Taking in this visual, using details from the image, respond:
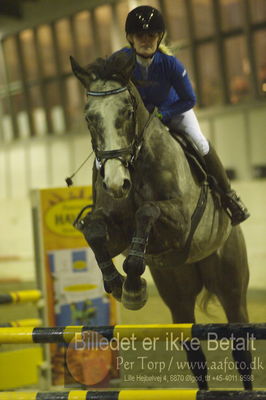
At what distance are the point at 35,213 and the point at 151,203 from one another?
179cm

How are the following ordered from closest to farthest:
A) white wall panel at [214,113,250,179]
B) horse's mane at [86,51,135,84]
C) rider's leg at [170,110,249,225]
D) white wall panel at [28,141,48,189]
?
horse's mane at [86,51,135,84], rider's leg at [170,110,249,225], white wall panel at [214,113,250,179], white wall panel at [28,141,48,189]

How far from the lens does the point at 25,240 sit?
9945mm

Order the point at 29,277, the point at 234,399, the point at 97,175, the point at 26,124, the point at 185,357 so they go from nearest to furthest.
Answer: the point at 234,399
the point at 97,175
the point at 185,357
the point at 29,277
the point at 26,124

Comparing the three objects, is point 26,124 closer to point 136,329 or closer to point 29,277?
point 29,277

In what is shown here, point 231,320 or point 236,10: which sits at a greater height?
point 236,10

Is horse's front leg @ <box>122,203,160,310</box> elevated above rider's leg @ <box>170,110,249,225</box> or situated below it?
below

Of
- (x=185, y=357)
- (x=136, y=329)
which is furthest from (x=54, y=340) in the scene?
(x=185, y=357)

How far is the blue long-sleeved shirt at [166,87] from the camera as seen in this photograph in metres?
3.21

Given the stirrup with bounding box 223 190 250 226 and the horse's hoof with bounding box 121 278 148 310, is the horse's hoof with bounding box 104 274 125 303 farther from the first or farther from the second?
the stirrup with bounding box 223 190 250 226

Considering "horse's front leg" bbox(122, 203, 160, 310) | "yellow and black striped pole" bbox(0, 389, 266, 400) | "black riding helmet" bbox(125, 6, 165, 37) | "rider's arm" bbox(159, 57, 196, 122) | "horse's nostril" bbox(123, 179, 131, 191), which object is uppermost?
"black riding helmet" bbox(125, 6, 165, 37)

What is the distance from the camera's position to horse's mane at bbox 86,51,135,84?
289 centimetres

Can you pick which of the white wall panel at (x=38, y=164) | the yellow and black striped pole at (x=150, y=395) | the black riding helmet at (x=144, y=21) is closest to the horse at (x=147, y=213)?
the black riding helmet at (x=144, y=21)

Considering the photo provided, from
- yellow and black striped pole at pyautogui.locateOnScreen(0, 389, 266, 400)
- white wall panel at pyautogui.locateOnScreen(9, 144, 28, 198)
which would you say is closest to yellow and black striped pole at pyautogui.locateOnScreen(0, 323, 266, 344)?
yellow and black striped pole at pyautogui.locateOnScreen(0, 389, 266, 400)

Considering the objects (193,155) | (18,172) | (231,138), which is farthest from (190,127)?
(18,172)
